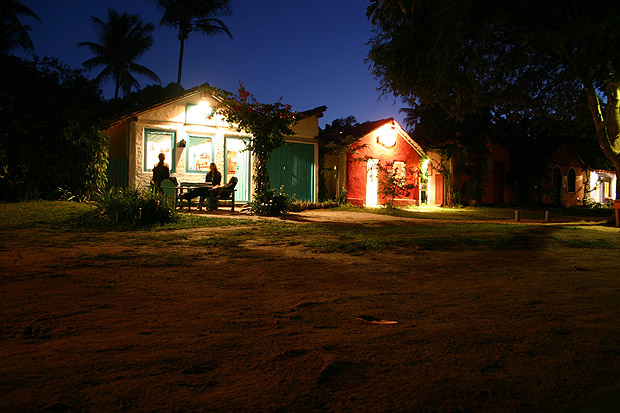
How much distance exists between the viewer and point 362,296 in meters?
3.41

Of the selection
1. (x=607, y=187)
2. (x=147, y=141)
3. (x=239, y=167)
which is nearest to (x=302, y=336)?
(x=147, y=141)

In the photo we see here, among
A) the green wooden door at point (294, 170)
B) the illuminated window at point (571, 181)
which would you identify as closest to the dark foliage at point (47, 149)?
the green wooden door at point (294, 170)

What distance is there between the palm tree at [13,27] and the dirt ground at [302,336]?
22.9m

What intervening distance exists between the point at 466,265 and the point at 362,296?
76.6 inches

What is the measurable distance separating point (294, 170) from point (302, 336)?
1382 centimetres

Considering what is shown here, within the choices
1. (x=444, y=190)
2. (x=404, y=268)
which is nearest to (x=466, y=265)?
(x=404, y=268)

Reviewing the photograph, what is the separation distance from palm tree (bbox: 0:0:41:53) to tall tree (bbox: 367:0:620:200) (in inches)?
811

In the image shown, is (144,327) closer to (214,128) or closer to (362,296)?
(362,296)

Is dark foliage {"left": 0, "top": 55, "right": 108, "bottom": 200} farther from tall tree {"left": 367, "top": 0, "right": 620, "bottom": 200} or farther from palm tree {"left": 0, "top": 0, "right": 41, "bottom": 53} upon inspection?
palm tree {"left": 0, "top": 0, "right": 41, "bottom": 53}

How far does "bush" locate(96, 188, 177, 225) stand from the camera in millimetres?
8047

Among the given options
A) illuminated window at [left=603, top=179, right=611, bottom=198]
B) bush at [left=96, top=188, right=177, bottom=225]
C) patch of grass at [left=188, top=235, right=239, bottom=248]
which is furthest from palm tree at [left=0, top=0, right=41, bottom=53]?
illuminated window at [left=603, top=179, right=611, bottom=198]

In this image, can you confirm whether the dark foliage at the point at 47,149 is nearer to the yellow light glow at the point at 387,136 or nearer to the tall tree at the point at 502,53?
the tall tree at the point at 502,53

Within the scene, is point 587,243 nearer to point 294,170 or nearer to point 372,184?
point 294,170

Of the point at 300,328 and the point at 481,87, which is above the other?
the point at 481,87
